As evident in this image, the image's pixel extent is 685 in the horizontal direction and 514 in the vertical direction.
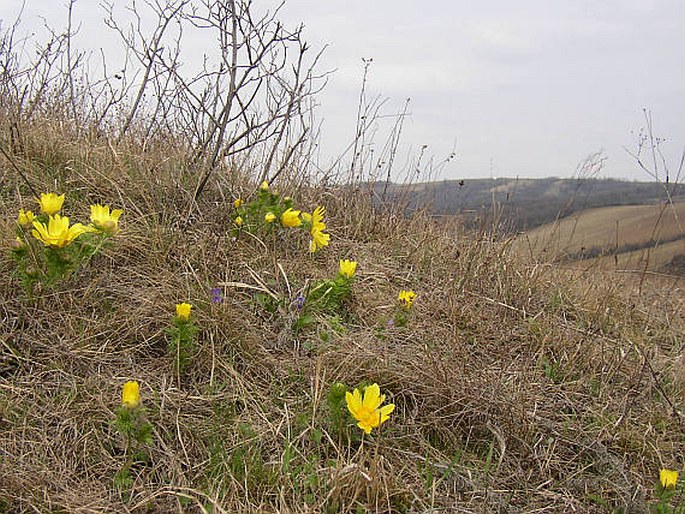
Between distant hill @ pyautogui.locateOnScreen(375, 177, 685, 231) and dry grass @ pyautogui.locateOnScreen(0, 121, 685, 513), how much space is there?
0.90m

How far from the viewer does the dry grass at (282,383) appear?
1.62 metres

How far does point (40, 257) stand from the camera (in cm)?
210

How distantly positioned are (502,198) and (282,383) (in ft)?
8.17

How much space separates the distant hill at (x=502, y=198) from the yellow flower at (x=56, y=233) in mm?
2298

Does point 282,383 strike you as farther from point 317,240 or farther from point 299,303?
point 317,240

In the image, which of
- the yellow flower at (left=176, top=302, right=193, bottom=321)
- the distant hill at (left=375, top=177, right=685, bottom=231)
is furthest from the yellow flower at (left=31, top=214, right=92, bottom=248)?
the distant hill at (left=375, top=177, right=685, bottom=231)

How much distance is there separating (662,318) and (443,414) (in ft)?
7.92

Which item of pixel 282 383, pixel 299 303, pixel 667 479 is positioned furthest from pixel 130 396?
pixel 667 479

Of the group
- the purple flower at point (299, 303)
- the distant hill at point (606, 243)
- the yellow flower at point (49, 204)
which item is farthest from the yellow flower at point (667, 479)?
the distant hill at point (606, 243)

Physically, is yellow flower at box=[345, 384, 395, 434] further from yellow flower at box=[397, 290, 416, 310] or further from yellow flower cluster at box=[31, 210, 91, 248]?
yellow flower cluster at box=[31, 210, 91, 248]

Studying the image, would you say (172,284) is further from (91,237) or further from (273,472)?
(273,472)

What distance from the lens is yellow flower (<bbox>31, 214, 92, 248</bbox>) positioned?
1896 mm

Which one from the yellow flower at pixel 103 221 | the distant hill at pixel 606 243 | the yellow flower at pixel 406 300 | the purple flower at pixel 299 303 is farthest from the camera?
the distant hill at pixel 606 243

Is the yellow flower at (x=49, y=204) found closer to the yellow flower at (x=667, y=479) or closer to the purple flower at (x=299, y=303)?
the purple flower at (x=299, y=303)
